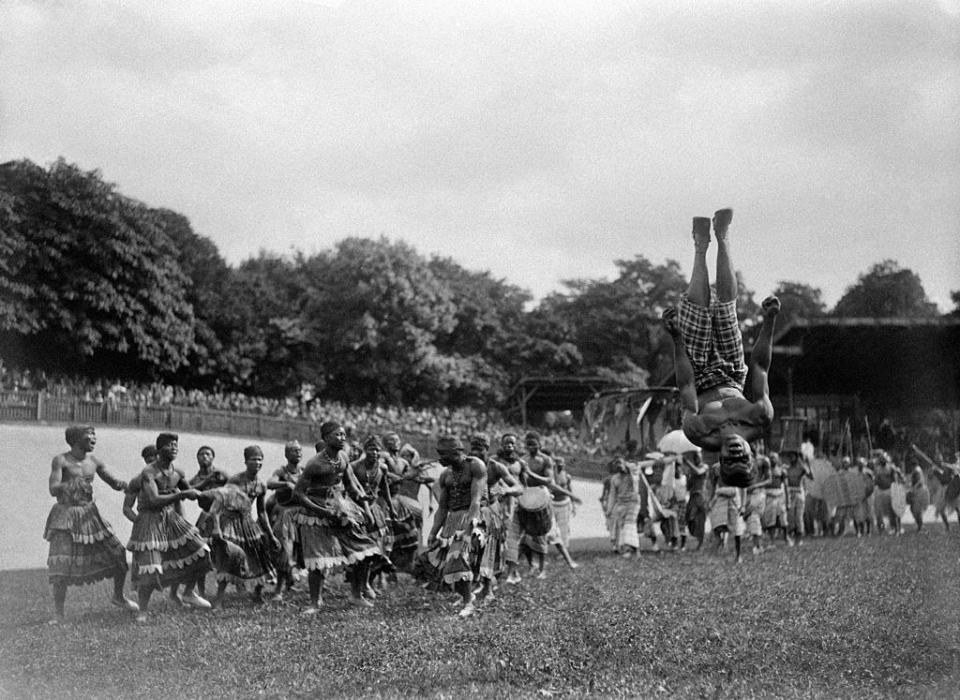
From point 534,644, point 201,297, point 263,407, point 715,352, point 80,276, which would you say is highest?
point 201,297

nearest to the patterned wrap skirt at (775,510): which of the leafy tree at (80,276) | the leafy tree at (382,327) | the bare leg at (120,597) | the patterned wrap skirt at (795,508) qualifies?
the patterned wrap skirt at (795,508)

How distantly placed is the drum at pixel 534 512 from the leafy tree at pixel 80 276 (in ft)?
54.8

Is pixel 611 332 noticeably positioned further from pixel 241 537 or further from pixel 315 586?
pixel 315 586

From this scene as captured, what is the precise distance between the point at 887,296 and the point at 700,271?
62.9 ft

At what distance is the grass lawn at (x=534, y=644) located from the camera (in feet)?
27.1

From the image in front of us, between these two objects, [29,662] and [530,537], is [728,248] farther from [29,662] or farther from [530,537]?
[530,537]

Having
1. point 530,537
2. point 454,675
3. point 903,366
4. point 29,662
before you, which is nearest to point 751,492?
point 530,537

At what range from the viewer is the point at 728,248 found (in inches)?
252

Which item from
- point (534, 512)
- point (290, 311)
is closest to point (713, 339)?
point (534, 512)

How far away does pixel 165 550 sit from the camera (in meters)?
11.9

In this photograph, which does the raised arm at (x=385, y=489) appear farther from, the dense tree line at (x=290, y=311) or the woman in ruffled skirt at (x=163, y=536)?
the dense tree line at (x=290, y=311)

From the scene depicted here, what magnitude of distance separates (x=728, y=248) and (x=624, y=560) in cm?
1243

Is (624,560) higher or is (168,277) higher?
(168,277)

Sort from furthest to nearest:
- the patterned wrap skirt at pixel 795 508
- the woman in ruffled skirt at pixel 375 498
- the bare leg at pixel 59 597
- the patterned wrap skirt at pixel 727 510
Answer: the patterned wrap skirt at pixel 795 508 < the patterned wrap skirt at pixel 727 510 < the woman in ruffled skirt at pixel 375 498 < the bare leg at pixel 59 597
